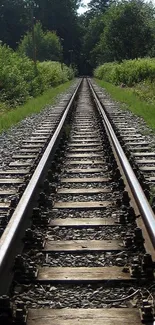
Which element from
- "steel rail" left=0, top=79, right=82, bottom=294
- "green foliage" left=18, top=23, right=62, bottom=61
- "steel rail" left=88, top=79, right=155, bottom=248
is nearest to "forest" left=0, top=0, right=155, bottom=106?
"green foliage" left=18, top=23, right=62, bottom=61

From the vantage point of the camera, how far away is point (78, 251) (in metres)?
3.46

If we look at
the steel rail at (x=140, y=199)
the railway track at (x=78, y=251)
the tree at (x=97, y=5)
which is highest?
the tree at (x=97, y=5)

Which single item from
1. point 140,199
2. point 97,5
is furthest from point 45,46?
point 97,5

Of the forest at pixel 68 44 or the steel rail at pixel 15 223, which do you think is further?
the forest at pixel 68 44

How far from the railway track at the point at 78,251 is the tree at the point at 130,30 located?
47.0m

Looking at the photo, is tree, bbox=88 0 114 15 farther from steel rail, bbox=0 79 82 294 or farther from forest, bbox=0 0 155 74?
steel rail, bbox=0 79 82 294

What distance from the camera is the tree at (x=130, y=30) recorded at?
166 feet

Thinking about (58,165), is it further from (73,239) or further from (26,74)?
(26,74)

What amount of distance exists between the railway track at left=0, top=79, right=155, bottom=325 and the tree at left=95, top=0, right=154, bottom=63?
47.0 m

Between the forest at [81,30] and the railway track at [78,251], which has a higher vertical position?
the forest at [81,30]

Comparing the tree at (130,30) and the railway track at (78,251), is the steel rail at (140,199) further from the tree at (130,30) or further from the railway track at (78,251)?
the tree at (130,30)

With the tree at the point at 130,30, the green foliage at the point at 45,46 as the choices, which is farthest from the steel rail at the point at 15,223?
the green foliage at the point at 45,46

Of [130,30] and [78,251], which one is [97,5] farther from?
[78,251]

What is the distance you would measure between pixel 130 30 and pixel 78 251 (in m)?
49.2
